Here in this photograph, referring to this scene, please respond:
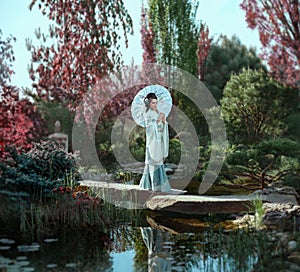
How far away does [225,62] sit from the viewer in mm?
12602

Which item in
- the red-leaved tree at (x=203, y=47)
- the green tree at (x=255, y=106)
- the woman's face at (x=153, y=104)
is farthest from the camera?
the red-leaved tree at (x=203, y=47)

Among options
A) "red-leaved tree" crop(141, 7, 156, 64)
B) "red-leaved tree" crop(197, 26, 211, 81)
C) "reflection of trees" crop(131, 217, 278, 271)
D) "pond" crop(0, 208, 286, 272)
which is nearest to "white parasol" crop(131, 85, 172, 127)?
"pond" crop(0, 208, 286, 272)

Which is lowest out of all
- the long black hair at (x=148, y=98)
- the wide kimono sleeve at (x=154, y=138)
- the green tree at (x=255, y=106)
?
the wide kimono sleeve at (x=154, y=138)

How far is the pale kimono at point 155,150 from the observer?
5.82 metres

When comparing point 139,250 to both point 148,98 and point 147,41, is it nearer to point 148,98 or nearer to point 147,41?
point 148,98

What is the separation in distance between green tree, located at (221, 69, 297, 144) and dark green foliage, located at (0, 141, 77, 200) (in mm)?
4741

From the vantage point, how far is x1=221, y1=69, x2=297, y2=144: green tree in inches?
361

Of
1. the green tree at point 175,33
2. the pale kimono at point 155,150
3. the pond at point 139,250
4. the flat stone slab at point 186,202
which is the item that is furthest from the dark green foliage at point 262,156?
the green tree at point 175,33

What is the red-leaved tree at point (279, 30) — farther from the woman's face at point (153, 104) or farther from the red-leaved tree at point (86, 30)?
the woman's face at point (153, 104)

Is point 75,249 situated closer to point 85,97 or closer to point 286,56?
point 85,97

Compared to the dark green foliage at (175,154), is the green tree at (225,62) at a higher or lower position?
higher

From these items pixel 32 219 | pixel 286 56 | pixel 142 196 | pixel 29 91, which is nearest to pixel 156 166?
pixel 142 196

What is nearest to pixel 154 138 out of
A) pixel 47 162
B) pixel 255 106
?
pixel 47 162

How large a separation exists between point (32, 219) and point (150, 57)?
22.8ft
